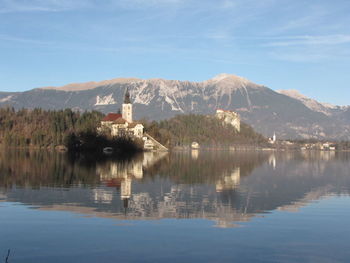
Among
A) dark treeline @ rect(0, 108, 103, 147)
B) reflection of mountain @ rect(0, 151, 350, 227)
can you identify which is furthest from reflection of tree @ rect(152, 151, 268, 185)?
dark treeline @ rect(0, 108, 103, 147)

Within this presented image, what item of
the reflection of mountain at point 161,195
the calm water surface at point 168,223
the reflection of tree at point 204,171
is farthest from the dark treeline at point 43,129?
the calm water surface at point 168,223

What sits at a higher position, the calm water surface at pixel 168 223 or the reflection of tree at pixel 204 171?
the reflection of tree at pixel 204 171

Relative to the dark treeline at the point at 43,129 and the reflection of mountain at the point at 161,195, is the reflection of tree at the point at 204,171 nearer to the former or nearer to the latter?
the reflection of mountain at the point at 161,195

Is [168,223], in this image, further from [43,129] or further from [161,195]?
[43,129]

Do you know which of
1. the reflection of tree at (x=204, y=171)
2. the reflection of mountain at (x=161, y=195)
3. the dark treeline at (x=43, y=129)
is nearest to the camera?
the reflection of mountain at (x=161, y=195)

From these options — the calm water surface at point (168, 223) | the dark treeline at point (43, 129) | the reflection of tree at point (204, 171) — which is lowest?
the calm water surface at point (168, 223)

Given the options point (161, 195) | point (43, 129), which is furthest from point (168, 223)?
point (43, 129)

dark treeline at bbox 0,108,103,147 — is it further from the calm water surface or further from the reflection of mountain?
the calm water surface

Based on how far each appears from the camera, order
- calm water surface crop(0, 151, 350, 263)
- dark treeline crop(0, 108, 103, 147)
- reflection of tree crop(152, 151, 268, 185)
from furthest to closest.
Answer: dark treeline crop(0, 108, 103, 147)
reflection of tree crop(152, 151, 268, 185)
calm water surface crop(0, 151, 350, 263)

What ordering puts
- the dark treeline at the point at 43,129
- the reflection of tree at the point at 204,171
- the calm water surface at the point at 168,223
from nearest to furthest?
the calm water surface at the point at 168,223 < the reflection of tree at the point at 204,171 < the dark treeline at the point at 43,129

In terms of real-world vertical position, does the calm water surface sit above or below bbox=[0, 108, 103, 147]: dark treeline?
below

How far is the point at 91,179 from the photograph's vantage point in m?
52.3

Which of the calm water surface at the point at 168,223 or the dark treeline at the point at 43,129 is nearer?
the calm water surface at the point at 168,223

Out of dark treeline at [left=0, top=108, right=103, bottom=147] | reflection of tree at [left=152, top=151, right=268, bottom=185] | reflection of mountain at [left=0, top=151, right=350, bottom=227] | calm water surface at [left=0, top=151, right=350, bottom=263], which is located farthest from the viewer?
dark treeline at [left=0, top=108, right=103, bottom=147]
